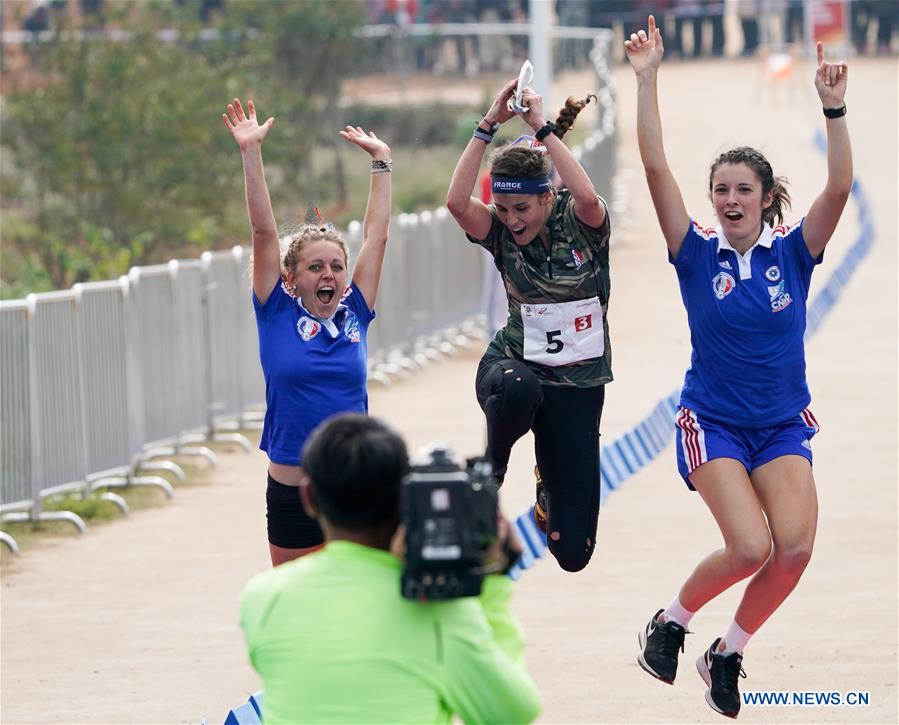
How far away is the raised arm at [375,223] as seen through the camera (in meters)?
6.90

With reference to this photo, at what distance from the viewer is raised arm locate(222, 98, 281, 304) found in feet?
21.4

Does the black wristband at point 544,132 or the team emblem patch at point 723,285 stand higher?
the black wristband at point 544,132

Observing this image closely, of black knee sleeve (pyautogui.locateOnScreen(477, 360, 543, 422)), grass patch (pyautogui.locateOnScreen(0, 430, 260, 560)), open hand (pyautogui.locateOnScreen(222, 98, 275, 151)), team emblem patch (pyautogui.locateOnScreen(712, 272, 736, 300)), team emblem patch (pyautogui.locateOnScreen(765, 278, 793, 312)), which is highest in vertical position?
open hand (pyautogui.locateOnScreen(222, 98, 275, 151))

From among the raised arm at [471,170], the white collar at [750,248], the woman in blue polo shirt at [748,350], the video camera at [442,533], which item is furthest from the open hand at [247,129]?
the video camera at [442,533]

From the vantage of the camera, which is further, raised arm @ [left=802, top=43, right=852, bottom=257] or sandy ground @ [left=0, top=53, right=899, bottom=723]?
sandy ground @ [left=0, top=53, right=899, bottom=723]

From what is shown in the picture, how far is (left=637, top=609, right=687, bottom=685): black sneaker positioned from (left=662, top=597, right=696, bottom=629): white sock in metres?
0.02

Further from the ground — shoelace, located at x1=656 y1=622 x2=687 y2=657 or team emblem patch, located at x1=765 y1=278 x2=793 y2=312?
team emblem patch, located at x1=765 y1=278 x2=793 y2=312

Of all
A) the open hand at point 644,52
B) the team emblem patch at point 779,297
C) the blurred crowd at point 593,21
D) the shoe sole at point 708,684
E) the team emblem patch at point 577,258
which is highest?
the blurred crowd at point 593,21

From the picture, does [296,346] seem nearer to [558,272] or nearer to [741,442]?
[558,272]

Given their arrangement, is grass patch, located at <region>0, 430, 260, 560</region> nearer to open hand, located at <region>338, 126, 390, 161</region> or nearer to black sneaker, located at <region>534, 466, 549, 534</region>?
black sneaker, located at <region>534, 466, 549, 534</region>

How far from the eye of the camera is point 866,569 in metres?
10.4

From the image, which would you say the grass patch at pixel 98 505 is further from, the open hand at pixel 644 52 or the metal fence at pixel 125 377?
the open hand at pixel 644 52

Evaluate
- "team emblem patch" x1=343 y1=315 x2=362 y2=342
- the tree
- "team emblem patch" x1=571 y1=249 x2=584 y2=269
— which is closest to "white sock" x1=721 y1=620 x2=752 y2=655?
"team emblem patch" x1=571 y1=249 x2=584 y2=269

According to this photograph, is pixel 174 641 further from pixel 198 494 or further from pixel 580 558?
pixel 198 494
